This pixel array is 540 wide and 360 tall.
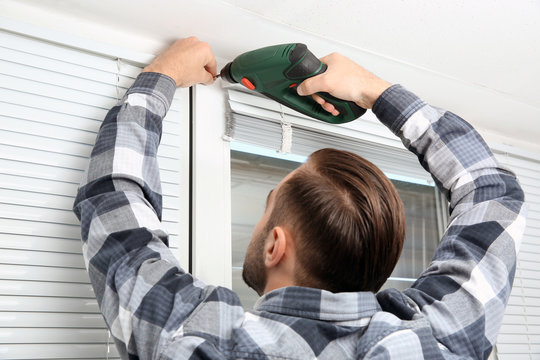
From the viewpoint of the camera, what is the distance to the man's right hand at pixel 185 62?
4.84 feet

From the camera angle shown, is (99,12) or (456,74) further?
(456,74)

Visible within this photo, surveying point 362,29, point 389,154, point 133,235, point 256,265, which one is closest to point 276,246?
point 256,265

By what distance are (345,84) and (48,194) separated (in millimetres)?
822

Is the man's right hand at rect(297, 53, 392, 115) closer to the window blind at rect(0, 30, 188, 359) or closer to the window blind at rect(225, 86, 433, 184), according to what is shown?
the window blind at rect(225, 86, 433, 184)

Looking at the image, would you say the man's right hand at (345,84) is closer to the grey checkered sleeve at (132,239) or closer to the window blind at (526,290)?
the grey checkered sleeve at (132,239)

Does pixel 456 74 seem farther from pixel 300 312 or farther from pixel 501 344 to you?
pixel 300 312

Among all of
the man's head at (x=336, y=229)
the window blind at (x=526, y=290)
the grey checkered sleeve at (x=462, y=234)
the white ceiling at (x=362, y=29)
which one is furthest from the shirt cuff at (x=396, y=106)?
the window blind at (x=526, y=290)

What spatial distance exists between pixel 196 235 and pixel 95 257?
51 centimetres

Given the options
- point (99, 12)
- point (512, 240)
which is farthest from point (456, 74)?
point (99, 12)

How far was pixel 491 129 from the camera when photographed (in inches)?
96.4

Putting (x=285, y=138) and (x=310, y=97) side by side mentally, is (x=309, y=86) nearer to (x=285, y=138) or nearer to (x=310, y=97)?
(x=310, y=97)

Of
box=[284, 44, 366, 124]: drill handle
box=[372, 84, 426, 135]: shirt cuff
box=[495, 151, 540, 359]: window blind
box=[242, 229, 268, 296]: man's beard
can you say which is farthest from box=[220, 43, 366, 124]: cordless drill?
box=[495, 151, 540, 359]: window blind

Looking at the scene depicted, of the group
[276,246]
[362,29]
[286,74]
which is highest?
[362,29]

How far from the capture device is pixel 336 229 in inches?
40.7
